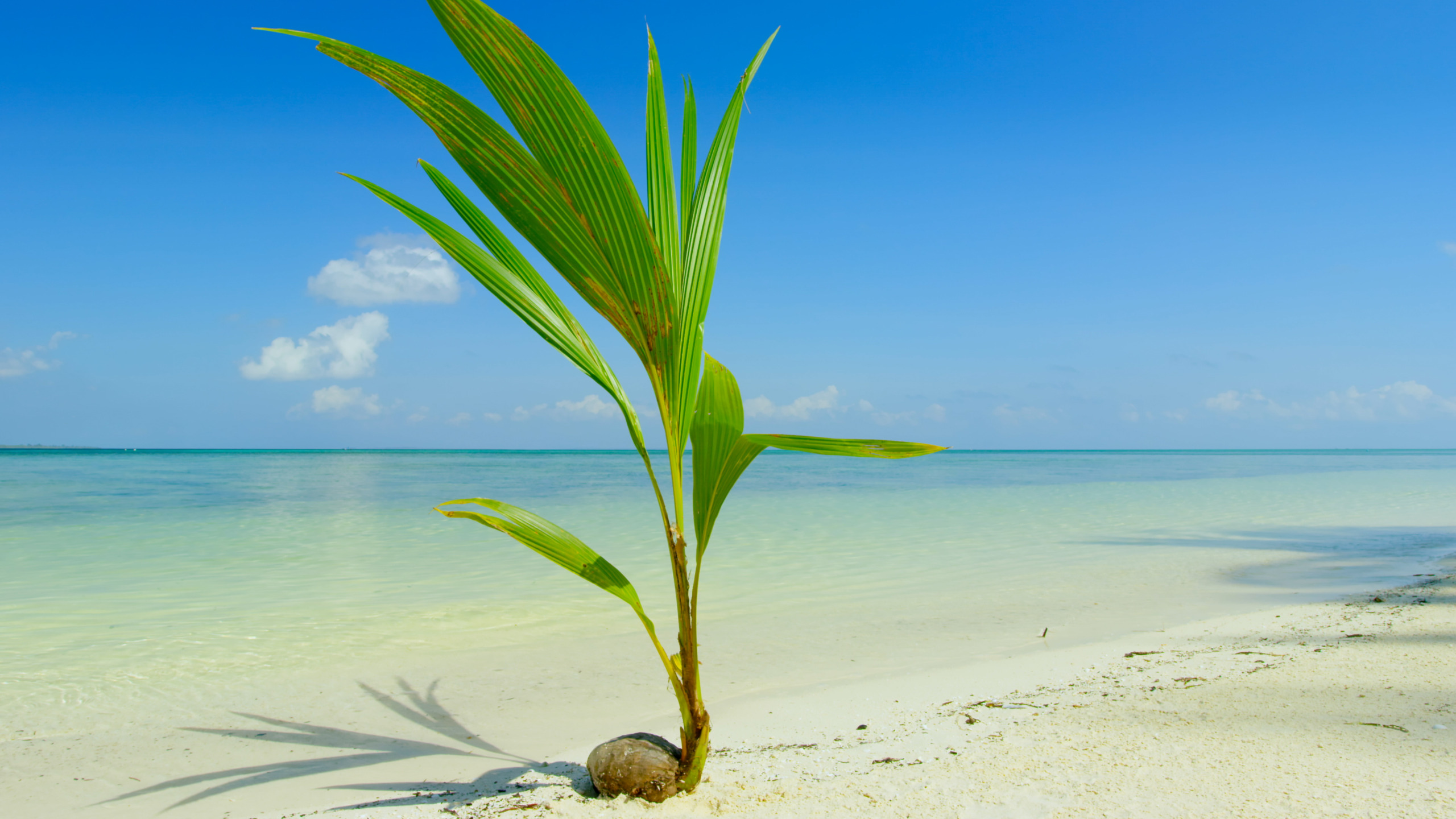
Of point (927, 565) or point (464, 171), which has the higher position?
point (464, 171)

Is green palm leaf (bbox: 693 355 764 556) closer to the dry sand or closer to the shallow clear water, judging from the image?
the dry sand

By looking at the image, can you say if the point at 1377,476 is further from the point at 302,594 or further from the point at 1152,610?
the point at 302,594

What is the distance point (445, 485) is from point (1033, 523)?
15.5 meters

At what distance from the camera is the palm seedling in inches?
50.6

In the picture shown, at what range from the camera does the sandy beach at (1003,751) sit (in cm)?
171

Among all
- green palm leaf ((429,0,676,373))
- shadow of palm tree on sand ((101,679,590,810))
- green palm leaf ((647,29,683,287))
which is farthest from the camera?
shadow of palm tree on sand ((101,679,590,810))

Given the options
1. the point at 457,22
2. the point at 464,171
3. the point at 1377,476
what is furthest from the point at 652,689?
the point at 1377,476

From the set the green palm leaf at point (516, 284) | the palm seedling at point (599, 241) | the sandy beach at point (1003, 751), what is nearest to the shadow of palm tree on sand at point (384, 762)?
the sandy beach at point (1003, 751)

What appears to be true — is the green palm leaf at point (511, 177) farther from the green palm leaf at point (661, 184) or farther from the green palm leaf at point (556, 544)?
the green palm leaf at point (556, 544)

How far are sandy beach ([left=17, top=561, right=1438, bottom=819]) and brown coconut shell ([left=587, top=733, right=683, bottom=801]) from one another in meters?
0.03

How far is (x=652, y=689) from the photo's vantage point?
361cm

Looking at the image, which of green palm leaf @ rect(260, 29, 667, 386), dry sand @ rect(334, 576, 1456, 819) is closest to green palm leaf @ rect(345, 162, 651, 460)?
green palm leaf @ rect(260, 29, 667, 386)

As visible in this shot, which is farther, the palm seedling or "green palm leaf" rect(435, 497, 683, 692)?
"green palm leaf" rect(435, 497, 683, 692)

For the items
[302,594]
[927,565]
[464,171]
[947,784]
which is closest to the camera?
[464,171]
